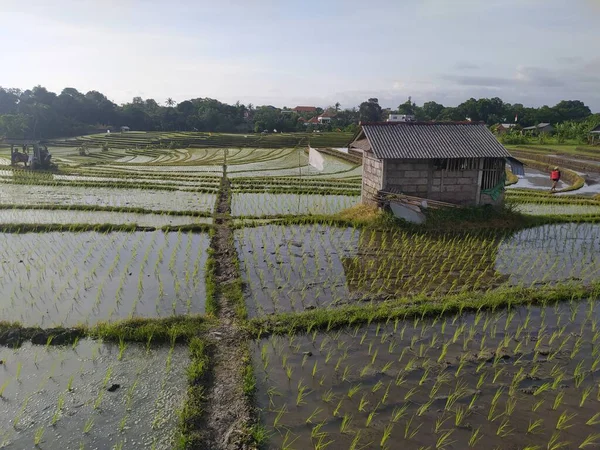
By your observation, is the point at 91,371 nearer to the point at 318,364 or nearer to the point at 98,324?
the point at 98,324

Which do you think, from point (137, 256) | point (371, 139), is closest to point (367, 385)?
point (137, 256)

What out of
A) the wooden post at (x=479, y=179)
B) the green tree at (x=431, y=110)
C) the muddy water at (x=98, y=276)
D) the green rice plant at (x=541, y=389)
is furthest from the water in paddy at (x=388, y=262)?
the green tree at (x=431, y=110)

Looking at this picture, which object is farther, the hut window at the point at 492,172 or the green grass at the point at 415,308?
the hut window at the point at 492,172

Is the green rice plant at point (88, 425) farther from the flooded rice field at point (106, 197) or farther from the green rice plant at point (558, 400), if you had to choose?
the flooded rice field at point (106, 197)

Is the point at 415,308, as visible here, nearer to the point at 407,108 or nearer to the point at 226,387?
the point at 226,387

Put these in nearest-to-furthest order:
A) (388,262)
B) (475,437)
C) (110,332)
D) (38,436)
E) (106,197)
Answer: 1. (38,436)
2. (475,437)
3. (110,332)
4. (388,262)
5. (106,197)

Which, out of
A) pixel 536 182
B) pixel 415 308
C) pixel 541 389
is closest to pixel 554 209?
pixel 536 182
